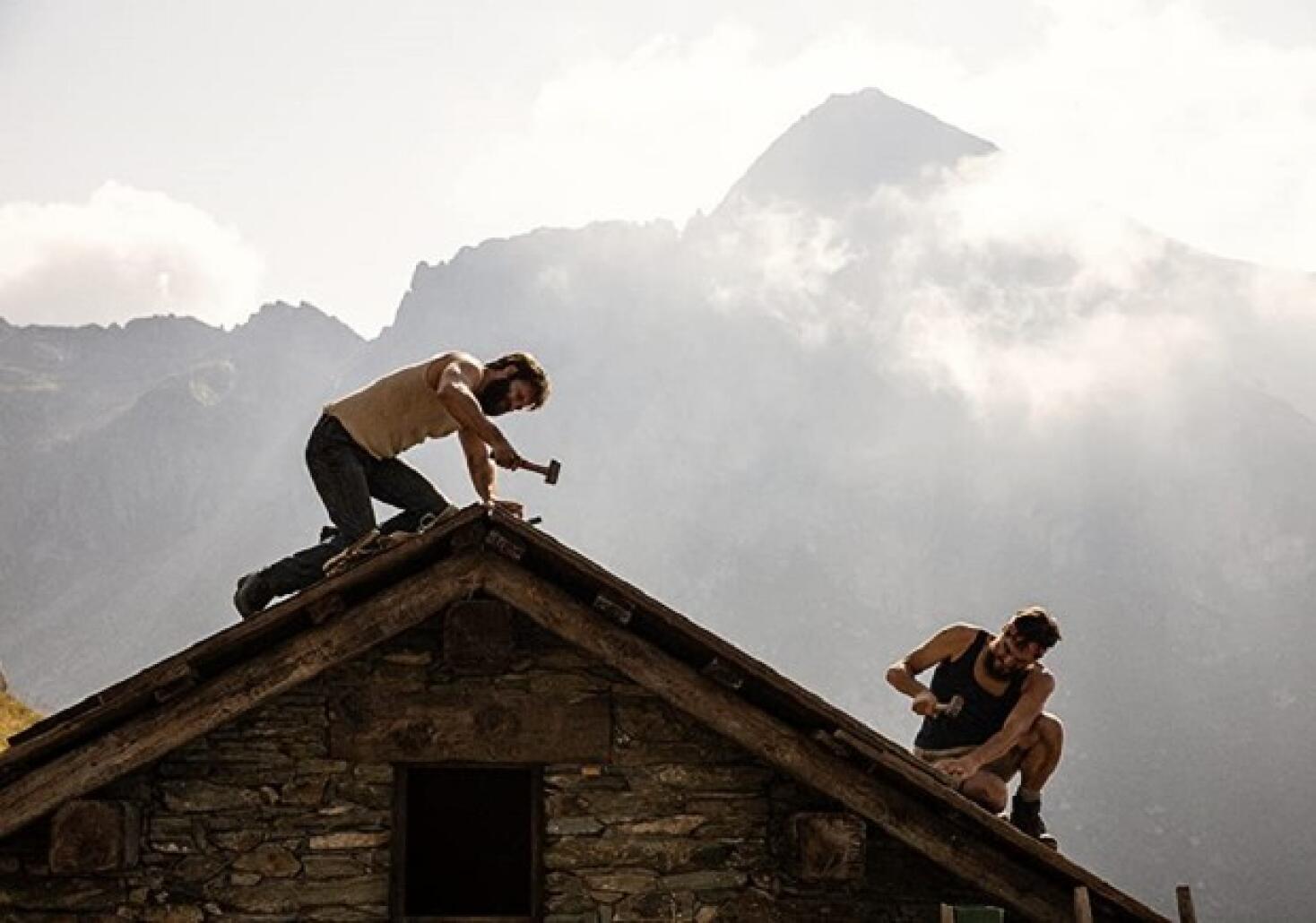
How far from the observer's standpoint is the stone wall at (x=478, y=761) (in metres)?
6.89

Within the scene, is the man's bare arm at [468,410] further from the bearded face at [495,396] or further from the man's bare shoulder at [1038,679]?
the man's bare shoulder at [1038,679]

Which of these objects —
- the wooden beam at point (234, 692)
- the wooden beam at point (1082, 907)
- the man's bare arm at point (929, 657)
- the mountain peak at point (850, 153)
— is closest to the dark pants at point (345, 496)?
the wooden beam at point (234, 692)

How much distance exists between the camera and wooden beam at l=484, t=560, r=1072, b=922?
23.2 feet

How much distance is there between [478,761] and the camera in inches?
283

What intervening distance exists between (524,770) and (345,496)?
2.05 m

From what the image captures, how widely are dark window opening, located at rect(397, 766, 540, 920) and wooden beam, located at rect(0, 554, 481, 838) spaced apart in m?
2.46

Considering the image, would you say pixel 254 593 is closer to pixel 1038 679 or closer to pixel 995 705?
pixel 995 705

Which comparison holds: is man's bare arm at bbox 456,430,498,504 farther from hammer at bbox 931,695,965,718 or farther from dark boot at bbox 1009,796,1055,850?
dark boot at bbox 1009,796,1055,850

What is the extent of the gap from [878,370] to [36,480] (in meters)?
87.6

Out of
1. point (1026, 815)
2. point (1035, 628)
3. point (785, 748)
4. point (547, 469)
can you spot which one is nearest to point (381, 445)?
point (547, 469)

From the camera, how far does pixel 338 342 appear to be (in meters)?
165

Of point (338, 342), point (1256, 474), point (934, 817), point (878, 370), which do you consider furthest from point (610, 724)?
point (338, 342)

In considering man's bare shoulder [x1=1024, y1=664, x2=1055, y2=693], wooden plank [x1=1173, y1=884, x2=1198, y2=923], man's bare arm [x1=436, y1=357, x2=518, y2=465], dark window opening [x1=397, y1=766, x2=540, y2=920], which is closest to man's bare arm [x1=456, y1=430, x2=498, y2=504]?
man's bare arm [x1=436, y1=357, x2=518, y2=465]

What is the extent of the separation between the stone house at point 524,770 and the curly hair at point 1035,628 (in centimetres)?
139
